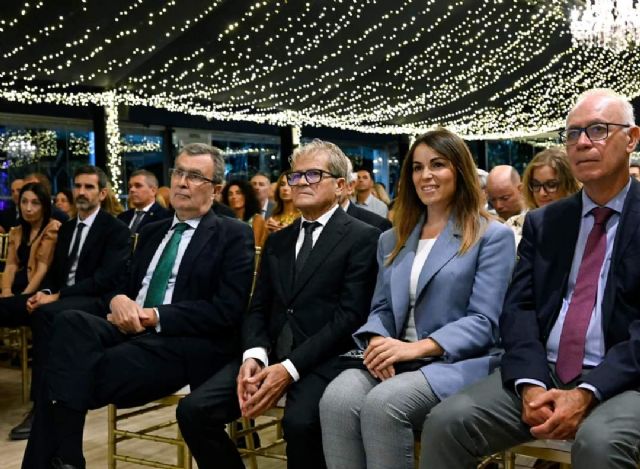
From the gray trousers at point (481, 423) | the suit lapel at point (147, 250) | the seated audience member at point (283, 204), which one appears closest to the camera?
the gray trousers at point (481, 423)

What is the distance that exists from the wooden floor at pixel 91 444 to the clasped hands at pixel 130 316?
868 millimetres

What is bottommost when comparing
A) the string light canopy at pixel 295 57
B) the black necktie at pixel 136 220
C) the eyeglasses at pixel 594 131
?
the black necktie at pixel 136 220

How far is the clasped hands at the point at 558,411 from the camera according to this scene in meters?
2.11

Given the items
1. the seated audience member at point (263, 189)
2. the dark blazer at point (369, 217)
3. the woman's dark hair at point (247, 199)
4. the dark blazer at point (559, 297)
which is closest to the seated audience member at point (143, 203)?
the woman's dark hair at point (247, 199)

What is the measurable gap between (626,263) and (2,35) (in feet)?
28.1

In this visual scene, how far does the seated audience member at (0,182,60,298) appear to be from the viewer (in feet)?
15.9

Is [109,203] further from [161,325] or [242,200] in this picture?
[161,325]

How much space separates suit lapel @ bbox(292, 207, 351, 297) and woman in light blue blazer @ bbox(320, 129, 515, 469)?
0.63ft

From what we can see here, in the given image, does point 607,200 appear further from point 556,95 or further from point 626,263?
point 556,95

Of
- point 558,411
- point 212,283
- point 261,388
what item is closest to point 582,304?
point 558,411

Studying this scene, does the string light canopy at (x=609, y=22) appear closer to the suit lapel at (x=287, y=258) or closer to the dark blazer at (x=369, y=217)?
the dark blazer at (x=369, y=217)

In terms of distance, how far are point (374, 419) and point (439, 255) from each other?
59cm

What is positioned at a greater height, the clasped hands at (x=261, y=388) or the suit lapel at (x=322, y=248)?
the suit lapel at (x=322, y=248)

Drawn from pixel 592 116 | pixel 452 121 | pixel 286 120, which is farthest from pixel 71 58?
pixel 452 121
